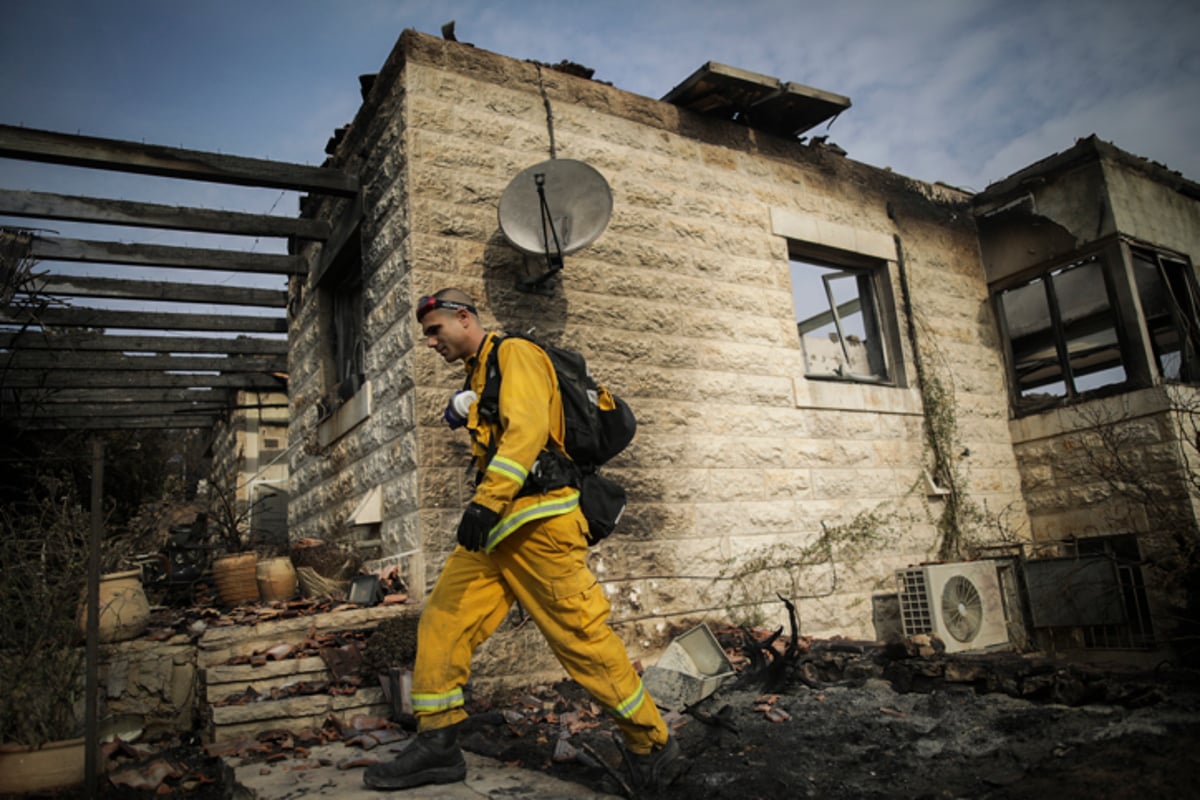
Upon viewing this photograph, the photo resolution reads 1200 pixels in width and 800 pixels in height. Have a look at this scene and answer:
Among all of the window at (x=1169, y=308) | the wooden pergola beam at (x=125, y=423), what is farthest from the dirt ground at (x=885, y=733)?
the wooden pergola beam at (x=125, y=423)

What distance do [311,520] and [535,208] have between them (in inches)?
171

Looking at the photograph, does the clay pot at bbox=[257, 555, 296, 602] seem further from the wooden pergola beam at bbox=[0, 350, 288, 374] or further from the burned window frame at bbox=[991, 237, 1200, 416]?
the burned window frame at bbox=[991, 237, 1200, 416]

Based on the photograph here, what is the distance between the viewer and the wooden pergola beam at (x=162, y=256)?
25.5 feet

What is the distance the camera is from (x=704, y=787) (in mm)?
3359

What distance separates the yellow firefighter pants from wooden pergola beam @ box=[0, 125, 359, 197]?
4.68 m

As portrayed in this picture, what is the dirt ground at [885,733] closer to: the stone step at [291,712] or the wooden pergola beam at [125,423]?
the stone step at [291,712]

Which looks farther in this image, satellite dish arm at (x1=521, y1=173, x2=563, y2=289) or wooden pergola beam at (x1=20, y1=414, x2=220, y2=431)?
wooden pergola beam at (x1=20, y1=414, x2=220, y2=431)

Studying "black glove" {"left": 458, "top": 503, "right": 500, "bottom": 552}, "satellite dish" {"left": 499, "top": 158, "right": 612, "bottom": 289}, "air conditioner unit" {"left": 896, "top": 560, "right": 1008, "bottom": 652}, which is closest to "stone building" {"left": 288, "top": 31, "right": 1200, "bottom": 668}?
"satellite dish" {"left": 499, "top": 158, "right": 612, "bottom": 289}

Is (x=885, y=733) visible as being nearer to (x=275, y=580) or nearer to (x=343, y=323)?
(x=275, y=580)

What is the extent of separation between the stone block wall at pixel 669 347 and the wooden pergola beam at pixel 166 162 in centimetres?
50

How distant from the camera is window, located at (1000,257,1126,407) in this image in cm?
890

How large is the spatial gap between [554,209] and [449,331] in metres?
2.49

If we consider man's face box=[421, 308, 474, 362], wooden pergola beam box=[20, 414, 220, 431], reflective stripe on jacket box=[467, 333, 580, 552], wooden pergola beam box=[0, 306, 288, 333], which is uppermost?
wooden pergola beam box=[0, 306, 288, 333]

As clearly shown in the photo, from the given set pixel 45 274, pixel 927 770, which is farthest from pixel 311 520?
pixel 927 770
